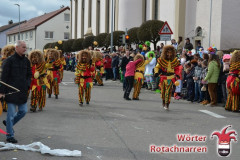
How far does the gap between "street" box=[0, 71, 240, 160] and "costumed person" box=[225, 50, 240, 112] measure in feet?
1.28

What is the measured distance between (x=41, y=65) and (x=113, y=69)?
44.5ft

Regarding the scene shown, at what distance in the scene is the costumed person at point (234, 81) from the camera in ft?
36.7

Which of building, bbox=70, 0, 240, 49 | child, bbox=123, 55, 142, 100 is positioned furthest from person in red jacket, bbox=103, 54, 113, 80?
child, bbox=123, 55, 142, 100

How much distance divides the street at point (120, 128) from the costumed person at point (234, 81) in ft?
1.28

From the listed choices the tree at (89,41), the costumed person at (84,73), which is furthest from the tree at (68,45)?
the costumed person at (84,73)

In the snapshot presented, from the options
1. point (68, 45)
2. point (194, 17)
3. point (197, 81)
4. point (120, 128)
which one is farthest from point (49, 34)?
point (120, 128)

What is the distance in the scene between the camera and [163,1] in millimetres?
33781

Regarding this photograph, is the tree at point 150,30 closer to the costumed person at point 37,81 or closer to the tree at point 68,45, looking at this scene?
the costumed person at point 37,81

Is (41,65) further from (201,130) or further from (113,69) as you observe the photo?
(113,69)

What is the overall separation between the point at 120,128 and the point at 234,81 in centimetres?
454

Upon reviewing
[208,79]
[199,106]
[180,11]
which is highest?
[180,11]

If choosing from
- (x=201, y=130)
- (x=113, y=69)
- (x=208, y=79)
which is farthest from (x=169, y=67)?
(x=113, y=69)

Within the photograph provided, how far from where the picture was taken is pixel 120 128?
8.34 meters

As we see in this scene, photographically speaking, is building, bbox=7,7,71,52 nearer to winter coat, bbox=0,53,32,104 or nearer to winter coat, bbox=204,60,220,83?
winter coat, bbox=204,60,220,83
